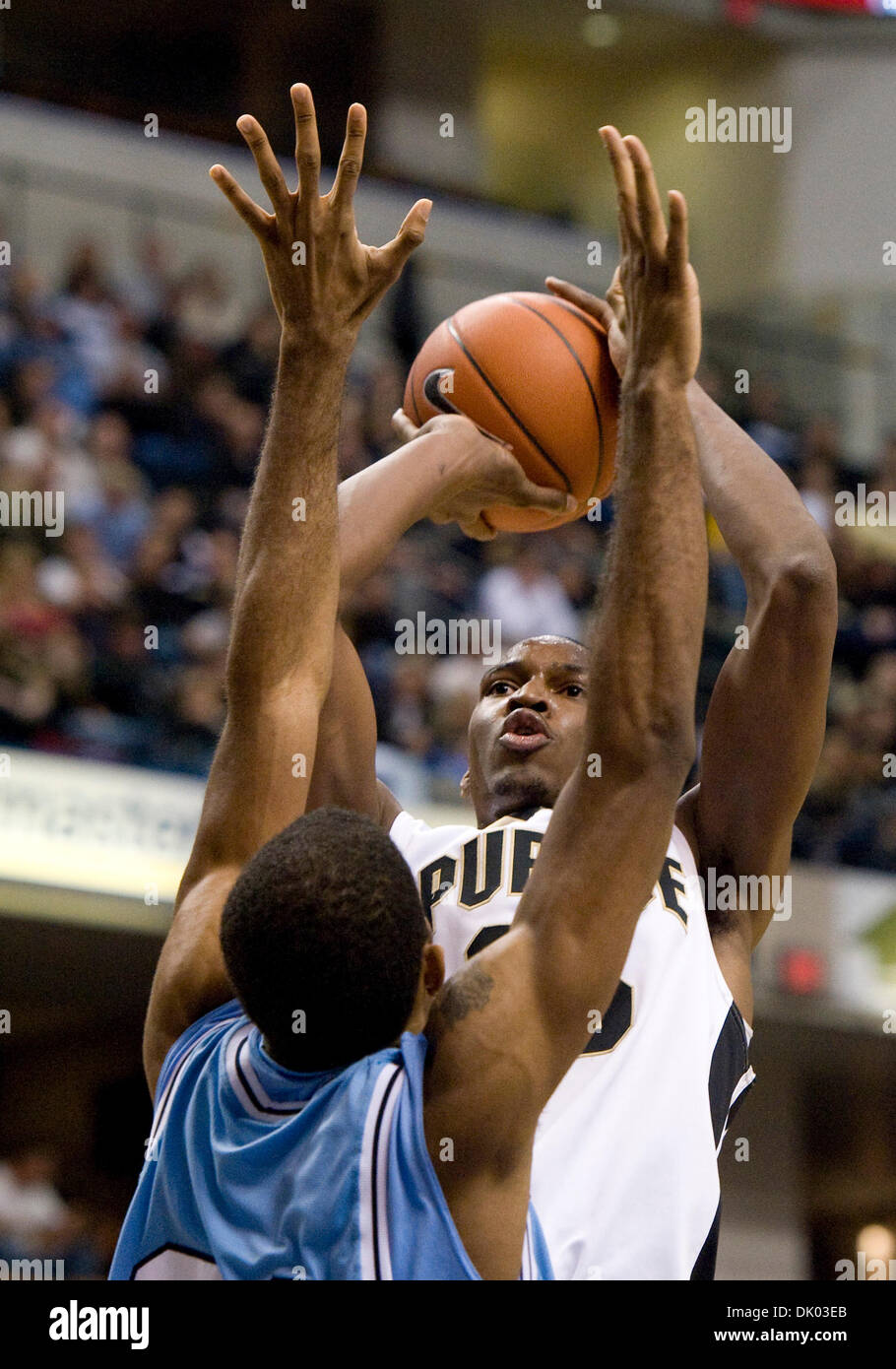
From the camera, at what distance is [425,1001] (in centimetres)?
216

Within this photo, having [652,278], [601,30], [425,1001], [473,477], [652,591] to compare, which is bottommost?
[425,1001]

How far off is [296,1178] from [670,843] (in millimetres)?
1100

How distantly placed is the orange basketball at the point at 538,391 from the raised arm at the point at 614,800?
1.22 m

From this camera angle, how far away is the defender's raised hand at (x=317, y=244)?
94.0 inches

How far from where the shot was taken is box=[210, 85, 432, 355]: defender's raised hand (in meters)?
2.39

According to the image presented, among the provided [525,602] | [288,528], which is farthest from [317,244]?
[525,602]

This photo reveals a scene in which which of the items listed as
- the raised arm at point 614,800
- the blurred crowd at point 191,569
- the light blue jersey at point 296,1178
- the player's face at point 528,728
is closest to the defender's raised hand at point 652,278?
the raised arm at point 614,800

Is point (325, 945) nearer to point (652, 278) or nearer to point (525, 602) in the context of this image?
point (652, 278)

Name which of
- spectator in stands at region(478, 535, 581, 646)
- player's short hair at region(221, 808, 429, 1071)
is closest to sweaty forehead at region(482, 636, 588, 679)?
player's short hair at region(221, 808, 429, 1071)

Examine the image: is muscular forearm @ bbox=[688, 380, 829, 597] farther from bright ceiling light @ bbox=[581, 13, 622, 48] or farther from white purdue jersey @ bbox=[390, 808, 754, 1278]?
bright ceiling light @ bbox=[581, 13, 622, 48]

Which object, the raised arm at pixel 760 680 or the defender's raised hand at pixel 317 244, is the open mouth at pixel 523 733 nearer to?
the raised arm at pixel 760 680

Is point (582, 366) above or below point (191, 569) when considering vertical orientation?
below
